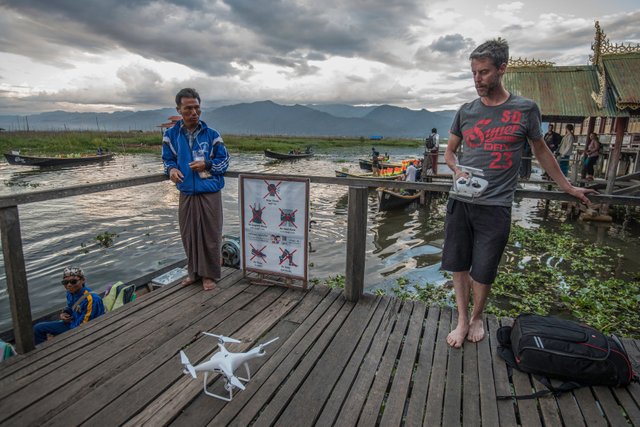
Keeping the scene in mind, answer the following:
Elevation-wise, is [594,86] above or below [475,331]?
above

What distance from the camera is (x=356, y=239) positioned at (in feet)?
12.6

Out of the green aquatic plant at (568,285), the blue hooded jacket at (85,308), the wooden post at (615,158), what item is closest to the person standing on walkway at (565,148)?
the wooden post at (615,158)

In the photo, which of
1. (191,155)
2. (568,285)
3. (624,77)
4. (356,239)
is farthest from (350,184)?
(624,77)

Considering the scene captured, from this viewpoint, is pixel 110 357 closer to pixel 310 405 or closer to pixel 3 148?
pixel 310 405

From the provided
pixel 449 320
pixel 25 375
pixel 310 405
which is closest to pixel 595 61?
pixel 449 320

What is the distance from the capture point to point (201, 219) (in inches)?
161

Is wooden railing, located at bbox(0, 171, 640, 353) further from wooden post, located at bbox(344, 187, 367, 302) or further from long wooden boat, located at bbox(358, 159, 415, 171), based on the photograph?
long wooden boat, located at bbox(358, 159, 415, 171)

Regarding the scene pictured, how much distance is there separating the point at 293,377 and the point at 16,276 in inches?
93.7

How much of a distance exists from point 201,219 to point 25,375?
6.62 ft

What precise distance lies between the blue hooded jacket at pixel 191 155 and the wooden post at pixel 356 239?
156 cm

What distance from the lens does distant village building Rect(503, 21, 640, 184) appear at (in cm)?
1198

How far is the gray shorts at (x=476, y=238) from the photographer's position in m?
2.82

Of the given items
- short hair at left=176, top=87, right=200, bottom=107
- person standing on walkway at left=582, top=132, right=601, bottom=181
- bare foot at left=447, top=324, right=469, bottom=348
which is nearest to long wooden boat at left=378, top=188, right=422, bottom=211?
person standing on walkway at left=582, top=132, right=601, bottom=181

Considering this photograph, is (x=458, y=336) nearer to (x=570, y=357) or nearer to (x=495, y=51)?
(x=570, y=357)
